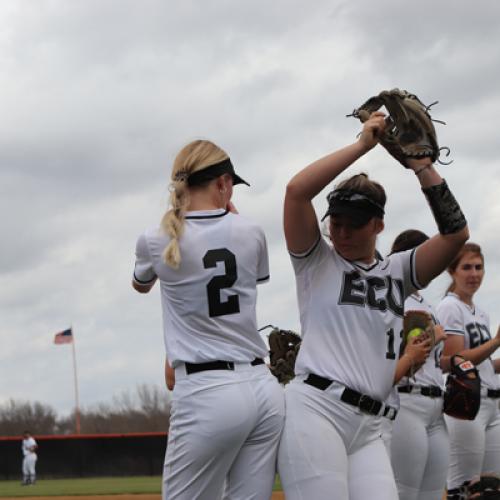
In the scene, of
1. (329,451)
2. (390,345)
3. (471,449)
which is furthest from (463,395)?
(329,451)

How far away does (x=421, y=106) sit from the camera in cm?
412

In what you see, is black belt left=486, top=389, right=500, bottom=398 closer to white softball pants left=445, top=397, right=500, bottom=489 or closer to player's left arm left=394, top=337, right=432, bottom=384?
white softball pants left=445, top=397, right=500, bottom=489

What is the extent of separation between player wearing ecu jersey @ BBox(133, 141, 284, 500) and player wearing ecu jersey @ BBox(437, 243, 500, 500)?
3073 mm

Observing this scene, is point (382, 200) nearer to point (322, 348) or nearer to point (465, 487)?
point (322, 348)

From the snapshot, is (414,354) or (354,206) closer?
(354,206)

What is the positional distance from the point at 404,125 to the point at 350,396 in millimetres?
1146

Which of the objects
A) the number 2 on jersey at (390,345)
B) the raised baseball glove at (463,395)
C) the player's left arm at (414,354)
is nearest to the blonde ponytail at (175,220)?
the number 2 on jersey at (390,345)

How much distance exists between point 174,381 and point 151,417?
49.6 m

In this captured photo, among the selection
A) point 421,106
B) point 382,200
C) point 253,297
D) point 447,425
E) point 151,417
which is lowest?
point 151,417

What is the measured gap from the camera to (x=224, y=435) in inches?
159

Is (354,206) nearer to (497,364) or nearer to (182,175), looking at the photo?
(182,175)

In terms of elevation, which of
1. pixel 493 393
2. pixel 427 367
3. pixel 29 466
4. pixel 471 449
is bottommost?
pixel 29 466

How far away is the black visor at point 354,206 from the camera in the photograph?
425cm

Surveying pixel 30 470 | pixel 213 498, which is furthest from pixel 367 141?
pixel 30 470
